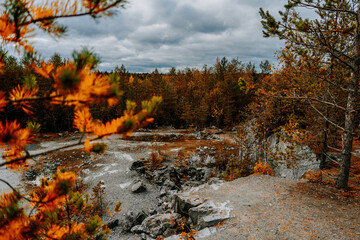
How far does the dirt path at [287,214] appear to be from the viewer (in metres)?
4.28

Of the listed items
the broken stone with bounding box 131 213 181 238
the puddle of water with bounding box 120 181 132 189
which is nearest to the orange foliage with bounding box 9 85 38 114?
the broken stone with bounding box 131 213 181 238

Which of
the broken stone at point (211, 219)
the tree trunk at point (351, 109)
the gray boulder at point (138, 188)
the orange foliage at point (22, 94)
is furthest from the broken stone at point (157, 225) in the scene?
the orange foliage at point (22, 94)

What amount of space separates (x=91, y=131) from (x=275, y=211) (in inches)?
216

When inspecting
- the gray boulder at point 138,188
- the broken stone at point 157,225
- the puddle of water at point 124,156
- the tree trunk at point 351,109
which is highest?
the tree trunk at point 351,109

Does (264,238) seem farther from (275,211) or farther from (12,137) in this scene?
(12,137)

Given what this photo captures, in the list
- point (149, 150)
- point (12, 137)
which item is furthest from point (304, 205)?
point (149, 150)

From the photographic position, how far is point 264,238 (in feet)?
14.2

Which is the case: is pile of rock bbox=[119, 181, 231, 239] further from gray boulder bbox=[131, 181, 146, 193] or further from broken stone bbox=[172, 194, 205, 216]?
gray boulder bbox=[131, 181, 146, 193]

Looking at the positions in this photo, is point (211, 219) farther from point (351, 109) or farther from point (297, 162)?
point (297, 162)

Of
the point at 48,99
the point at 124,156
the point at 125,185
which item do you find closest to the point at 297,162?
the point at 125,185

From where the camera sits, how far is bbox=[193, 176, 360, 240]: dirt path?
4281 mm

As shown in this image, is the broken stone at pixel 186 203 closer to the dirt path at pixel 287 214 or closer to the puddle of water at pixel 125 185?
the dirt path at pixel 287 214

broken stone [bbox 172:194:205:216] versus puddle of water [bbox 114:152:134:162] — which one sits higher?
broken stone [bbox 172:194:205:216]

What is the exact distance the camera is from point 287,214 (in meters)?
5.02
